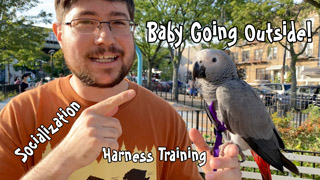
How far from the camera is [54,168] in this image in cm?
74

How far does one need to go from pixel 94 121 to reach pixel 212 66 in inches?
24.3

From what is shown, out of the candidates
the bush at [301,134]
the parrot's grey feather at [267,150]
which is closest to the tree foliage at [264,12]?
the bush at [301,134]

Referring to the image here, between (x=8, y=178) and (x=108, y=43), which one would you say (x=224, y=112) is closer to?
(x=108, y=43)

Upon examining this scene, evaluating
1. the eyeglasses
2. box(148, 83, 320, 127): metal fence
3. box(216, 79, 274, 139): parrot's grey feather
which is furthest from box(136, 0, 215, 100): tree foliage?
the eyeglasses

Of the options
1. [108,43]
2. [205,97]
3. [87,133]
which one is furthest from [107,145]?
[205,97]

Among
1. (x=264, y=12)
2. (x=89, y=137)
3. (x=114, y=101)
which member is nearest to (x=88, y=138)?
(x=89, y=137)

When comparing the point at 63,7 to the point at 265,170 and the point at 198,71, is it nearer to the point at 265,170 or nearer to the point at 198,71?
the point at 198,71

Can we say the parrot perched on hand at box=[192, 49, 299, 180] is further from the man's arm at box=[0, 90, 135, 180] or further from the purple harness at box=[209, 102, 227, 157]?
the man's arm at box=[0, 90, 135, 180]

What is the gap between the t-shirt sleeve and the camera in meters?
1.04

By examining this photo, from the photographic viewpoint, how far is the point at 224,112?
1159 mm

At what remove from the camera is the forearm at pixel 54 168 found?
2.40ft

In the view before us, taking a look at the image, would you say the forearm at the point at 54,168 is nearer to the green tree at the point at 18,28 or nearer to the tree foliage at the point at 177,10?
the tree foliage at the point at 177,10

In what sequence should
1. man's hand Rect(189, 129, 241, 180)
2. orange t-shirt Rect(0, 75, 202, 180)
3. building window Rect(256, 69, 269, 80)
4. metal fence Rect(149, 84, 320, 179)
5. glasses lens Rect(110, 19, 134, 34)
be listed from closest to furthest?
man's hand Rect(189, 129, 241, 180), glasses lens Rect(110, 19, 134, 34), orange t-shirt Rect(0, 75, 202, 180), metal fence Rect(149, 84, 320, 179), building window Rect(256, 69, 269, 80)

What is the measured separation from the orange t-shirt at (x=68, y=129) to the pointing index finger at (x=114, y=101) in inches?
14.3
